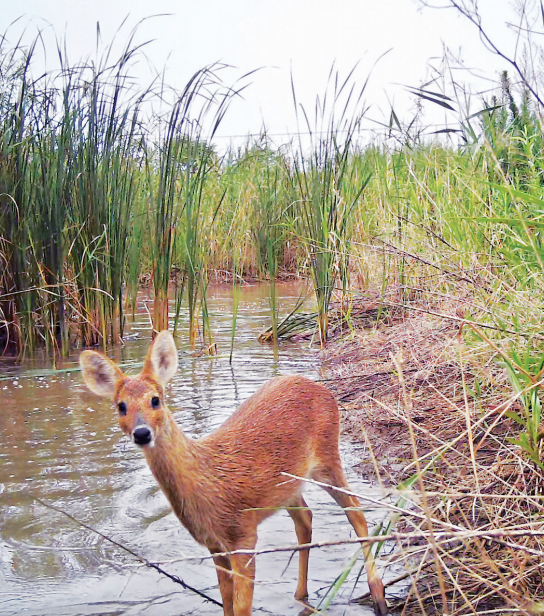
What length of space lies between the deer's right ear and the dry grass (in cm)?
88

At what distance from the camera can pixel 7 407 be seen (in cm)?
521

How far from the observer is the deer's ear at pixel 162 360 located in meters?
2.75

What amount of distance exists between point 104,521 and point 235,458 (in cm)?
87

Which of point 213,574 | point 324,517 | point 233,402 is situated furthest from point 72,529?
point 233,402

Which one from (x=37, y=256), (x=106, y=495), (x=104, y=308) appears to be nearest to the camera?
(x=106, y=495)

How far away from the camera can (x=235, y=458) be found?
9.52 feet

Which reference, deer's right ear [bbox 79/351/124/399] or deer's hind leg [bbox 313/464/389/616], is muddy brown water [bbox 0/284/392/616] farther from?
deer's right ear [bbox 79/351/124/399]

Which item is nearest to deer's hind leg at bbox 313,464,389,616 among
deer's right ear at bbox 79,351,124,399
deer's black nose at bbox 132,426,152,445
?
deer's black nose at bbox 132,426,152,445

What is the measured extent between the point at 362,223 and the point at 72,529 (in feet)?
17.6

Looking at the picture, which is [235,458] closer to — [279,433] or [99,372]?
[279,433]

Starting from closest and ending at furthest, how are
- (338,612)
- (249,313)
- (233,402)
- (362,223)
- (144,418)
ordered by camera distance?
(144,418) < (338,612) < (233,402) < (362,223) < (249,313)

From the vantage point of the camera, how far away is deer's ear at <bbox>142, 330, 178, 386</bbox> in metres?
2.75

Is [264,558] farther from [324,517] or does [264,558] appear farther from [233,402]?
[233,402]

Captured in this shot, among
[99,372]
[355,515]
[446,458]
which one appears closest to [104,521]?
[99,372]
